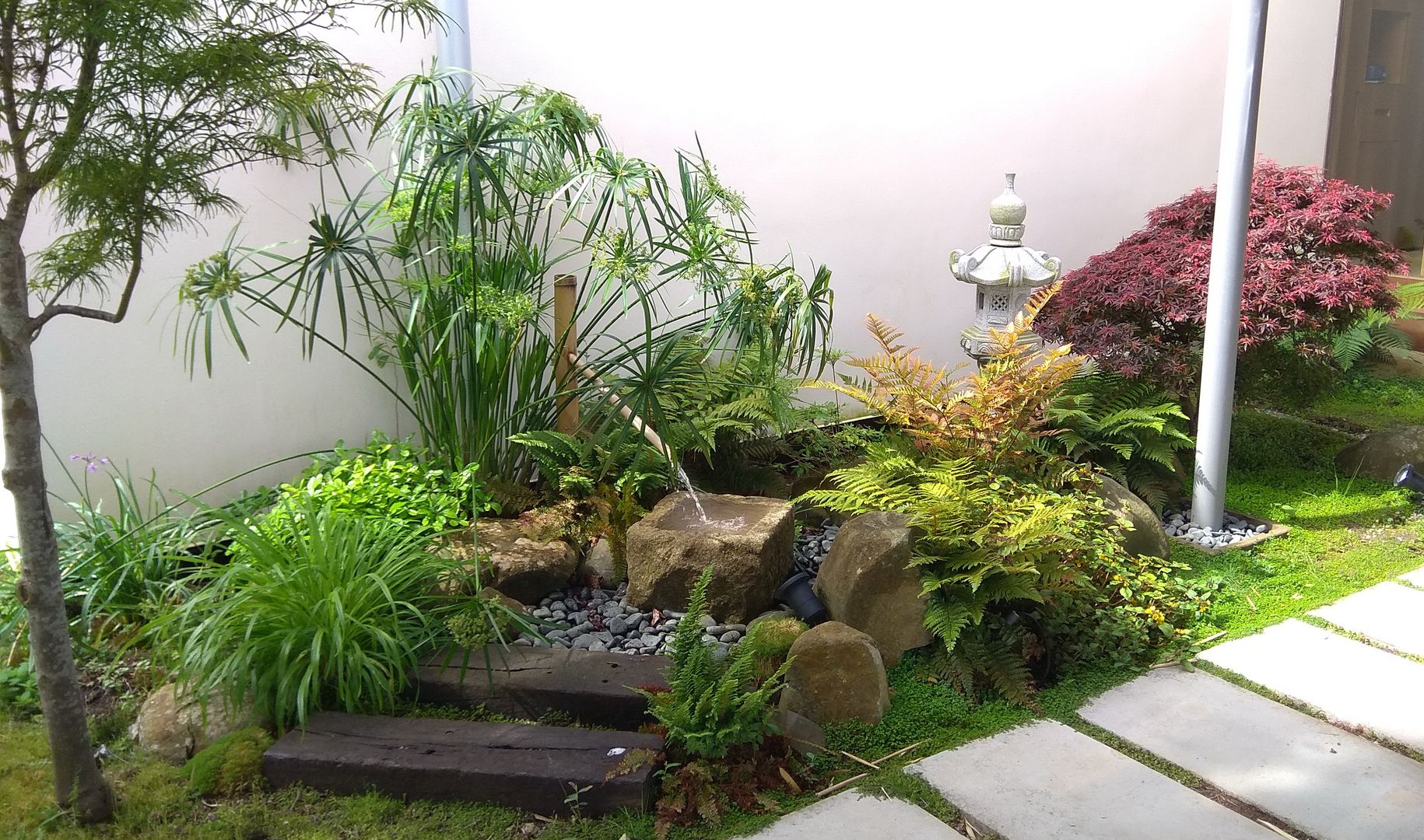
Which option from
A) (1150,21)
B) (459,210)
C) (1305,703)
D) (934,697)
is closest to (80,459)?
(459,210)

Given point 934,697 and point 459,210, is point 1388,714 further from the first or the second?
point 459,210

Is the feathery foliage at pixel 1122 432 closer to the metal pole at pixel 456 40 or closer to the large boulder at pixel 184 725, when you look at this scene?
the metal pole at pixel 456 40

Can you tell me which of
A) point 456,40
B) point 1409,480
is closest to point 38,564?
point 456,40

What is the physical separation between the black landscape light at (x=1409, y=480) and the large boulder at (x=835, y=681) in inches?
115

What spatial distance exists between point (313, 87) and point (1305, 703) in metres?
3.34

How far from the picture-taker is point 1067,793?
2.86 meters

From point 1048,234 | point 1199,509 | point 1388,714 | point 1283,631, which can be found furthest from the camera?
point 1048,234

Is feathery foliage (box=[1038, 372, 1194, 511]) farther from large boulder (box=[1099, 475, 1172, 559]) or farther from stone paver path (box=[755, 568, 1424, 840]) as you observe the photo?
stone paver path (box=[755, 568, 1424, 840])

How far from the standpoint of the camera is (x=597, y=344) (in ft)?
16.4

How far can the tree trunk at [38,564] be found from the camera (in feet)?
7.86

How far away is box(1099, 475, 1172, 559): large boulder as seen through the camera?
4.14m

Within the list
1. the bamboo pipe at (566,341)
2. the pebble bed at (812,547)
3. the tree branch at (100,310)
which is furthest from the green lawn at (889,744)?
the bamboo pipe at (566,341)

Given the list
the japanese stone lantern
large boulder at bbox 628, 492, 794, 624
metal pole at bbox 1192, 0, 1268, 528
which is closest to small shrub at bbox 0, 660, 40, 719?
large boulder at bbox 628, 492, 794, 624

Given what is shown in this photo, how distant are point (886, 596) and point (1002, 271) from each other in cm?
225
